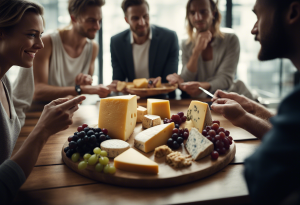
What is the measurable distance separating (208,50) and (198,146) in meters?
2.17

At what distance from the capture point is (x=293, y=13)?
75 cm

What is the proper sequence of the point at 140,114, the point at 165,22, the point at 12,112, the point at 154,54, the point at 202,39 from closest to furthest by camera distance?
1. the point at 12,112
2. the point at 140,114
3. the point at 202,39
4. the point at 154,54
5. the point at 165,22

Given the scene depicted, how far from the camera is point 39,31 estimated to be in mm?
1336

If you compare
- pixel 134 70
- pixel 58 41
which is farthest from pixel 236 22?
pixel 58 41

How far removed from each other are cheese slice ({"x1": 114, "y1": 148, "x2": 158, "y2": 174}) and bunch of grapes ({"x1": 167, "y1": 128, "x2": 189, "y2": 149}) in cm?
23

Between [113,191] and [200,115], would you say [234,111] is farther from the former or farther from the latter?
[113,191]

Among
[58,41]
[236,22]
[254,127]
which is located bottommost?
[254,127]

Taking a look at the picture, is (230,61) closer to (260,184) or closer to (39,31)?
(39,31)

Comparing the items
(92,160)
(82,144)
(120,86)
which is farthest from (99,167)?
(120,86)

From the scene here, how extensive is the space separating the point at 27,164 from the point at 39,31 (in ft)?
2.73

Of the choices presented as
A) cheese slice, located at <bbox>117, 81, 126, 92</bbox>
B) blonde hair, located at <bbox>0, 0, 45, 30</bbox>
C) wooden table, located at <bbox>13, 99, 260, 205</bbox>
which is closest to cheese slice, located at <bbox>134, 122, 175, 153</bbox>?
wooden table, located at <bbox>13, 99, 260, 205</bbox>

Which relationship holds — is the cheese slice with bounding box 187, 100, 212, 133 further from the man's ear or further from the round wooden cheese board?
the man's ear

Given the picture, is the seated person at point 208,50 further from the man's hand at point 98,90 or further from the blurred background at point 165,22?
the blurred background at point 165,22

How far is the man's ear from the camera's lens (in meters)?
0.73
